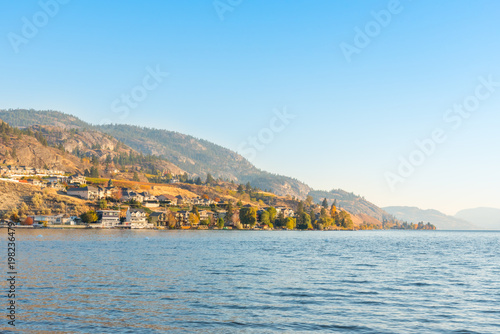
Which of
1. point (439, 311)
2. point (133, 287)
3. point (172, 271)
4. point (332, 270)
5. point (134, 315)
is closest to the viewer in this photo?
point (134, 315)

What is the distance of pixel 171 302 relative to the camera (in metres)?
37.2

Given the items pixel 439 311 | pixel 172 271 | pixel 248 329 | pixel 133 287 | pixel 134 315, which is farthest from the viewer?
pixel 172 271

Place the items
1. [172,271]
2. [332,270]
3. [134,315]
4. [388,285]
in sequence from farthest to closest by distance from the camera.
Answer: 1. [332,270]
2. [172,271]
3. [388,285]
4. [134,315]

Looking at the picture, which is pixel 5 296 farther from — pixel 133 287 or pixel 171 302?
pixel 171 302

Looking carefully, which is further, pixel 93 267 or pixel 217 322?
pixel 93 267

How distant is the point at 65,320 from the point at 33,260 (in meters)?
39.5

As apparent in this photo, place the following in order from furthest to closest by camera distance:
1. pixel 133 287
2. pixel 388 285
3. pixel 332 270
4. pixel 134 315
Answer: pixel 332 270 < pixel 388 285 < pixel 133 287 < pixel 134 315

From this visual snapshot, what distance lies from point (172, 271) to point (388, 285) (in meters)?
27.4

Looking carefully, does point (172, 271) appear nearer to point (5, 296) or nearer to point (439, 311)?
point (5, 296)

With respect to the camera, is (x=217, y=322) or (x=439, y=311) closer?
(x=217, y=322)

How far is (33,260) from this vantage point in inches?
2544

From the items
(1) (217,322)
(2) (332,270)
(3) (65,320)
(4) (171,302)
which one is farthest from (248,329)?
(2) (332,270)

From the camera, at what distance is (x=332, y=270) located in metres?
61.2

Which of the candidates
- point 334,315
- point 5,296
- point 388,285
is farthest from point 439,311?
point 5,296
